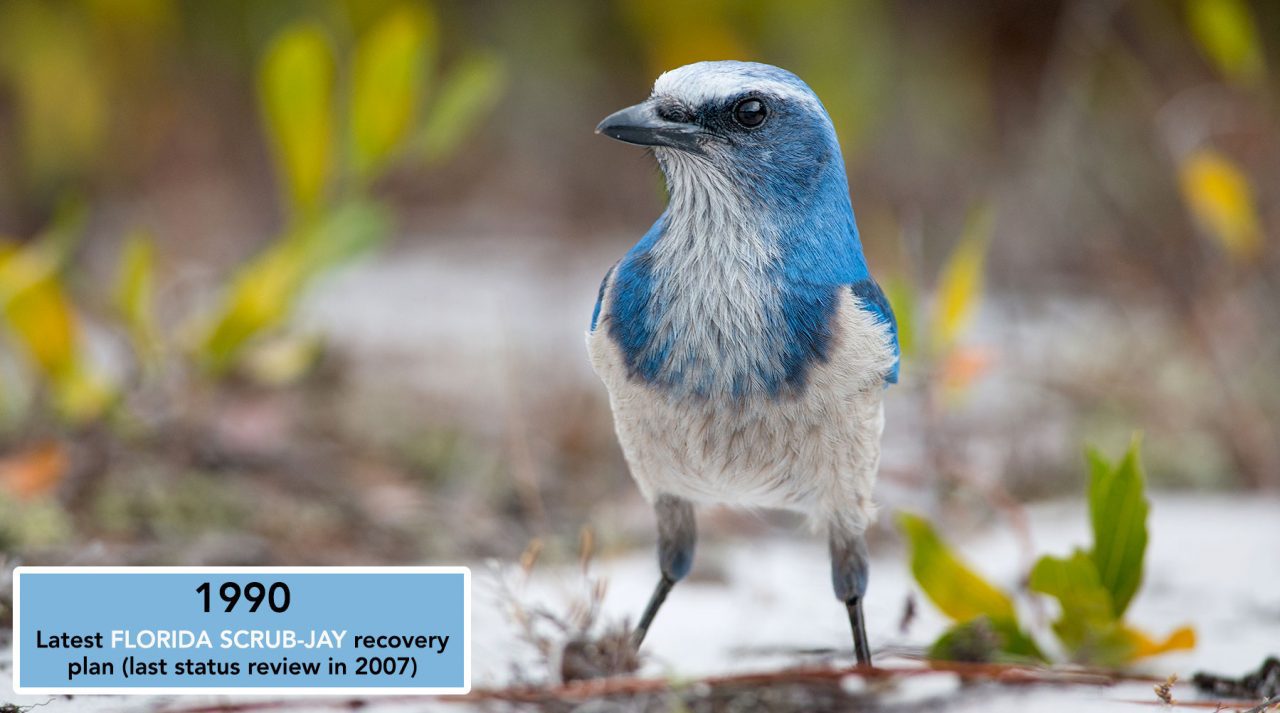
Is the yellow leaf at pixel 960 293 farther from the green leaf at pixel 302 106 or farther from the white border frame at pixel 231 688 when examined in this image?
the green leaf at pixel 302 106

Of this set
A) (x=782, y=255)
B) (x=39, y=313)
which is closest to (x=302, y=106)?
(x=39, y=313)

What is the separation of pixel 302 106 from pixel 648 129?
1264mm

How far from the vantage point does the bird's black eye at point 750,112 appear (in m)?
1.51

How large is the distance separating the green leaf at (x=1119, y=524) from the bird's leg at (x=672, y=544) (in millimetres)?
620

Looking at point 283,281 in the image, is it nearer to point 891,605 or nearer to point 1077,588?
point 891,605

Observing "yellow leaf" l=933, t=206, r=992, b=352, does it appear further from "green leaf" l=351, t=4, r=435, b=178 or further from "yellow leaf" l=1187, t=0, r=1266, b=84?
"green leaf" l=351, t=4, r=435, b=178

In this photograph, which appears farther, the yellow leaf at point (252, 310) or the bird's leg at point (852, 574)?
the yellow leaf at point (252, 310)

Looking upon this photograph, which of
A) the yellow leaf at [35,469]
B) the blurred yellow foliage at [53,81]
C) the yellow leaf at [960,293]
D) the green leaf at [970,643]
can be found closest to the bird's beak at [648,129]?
the green leaf at [970,643]

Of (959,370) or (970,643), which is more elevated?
(959,370)

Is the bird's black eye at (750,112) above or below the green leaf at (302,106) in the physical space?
below

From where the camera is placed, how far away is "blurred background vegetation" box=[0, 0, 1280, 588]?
2.57 meters

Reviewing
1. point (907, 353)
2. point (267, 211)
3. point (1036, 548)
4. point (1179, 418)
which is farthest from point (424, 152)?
point (267, 211)

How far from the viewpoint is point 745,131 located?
60.3 inches

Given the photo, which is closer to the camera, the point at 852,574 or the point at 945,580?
the point at 852,574
